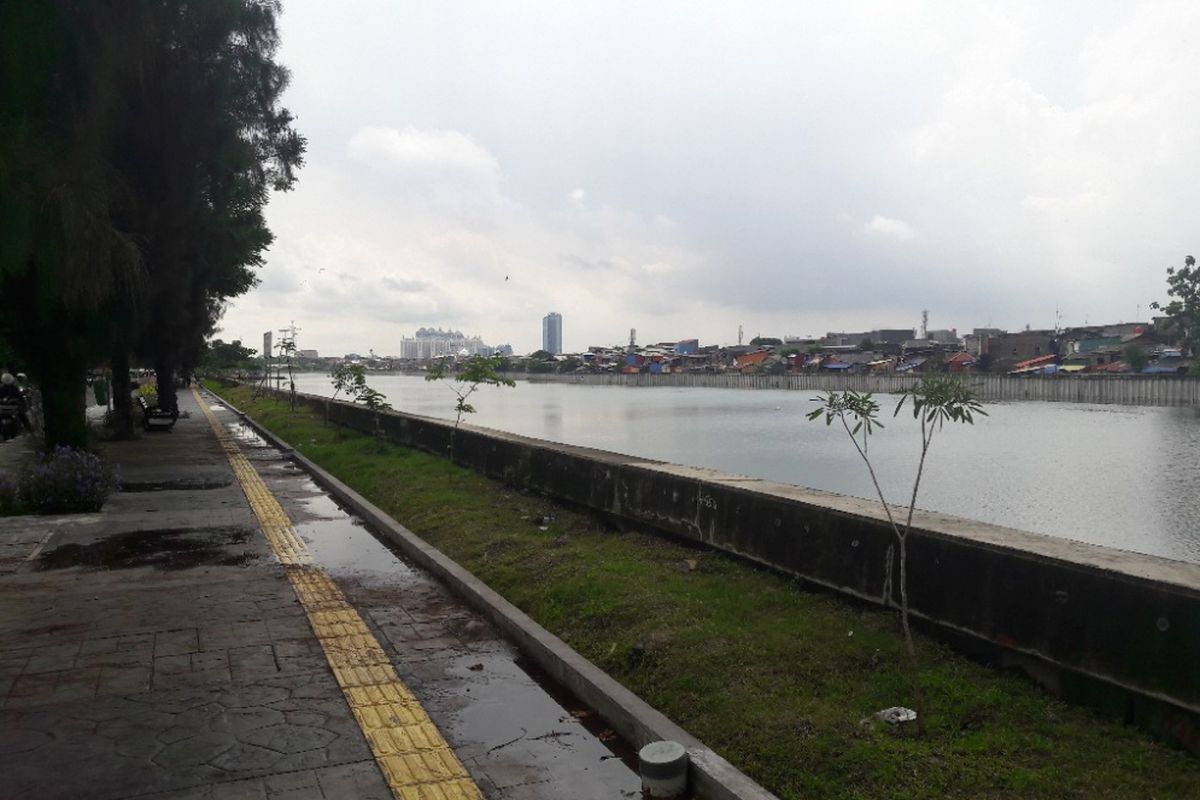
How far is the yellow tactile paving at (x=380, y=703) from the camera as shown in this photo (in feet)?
14.3

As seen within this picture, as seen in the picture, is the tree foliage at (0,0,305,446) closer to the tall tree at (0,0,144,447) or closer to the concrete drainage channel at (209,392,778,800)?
the tall tree at (0,0,144,447)

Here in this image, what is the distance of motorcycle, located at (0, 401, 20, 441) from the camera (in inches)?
945

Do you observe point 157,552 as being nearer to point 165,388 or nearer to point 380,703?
point 380,703

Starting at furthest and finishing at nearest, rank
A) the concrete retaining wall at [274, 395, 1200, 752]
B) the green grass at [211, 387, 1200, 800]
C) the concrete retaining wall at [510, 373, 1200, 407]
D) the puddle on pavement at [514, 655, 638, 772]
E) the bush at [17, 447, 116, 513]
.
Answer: the concrete retaining wall at [510, 373, 1200, 407]
the bush at [17, 447, 116, 513]
the puddle on pavement at [514, 655, 638, 772]
the concrete retaining wall at [274, 395, 1200, 752]
the green grass at [211, 387, 1200, 800]

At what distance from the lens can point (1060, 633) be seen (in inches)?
180

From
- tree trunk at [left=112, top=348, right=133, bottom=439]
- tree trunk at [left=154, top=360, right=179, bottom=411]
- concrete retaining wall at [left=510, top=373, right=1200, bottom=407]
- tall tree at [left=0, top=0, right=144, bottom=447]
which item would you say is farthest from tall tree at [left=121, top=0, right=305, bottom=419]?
concrete retaining wall at [left=510, top=373, right=1200, bottom=407]

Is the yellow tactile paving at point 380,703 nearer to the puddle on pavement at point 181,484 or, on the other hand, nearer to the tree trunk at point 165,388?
the puddle on pavement at point 181,484

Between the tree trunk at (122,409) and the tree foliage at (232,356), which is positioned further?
the tree foliage at (232,356)

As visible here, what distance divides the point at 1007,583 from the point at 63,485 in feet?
37.5

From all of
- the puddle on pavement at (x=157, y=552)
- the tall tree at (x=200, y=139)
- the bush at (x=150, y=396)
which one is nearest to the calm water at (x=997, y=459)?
the puddle on pavement at (x=157, y=552)

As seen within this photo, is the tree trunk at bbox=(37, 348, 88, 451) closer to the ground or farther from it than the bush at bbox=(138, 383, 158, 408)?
farther from it

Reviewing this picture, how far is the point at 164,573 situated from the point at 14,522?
149 inches

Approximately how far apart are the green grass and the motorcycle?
20.7m

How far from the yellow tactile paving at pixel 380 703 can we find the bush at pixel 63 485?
15.0ft
